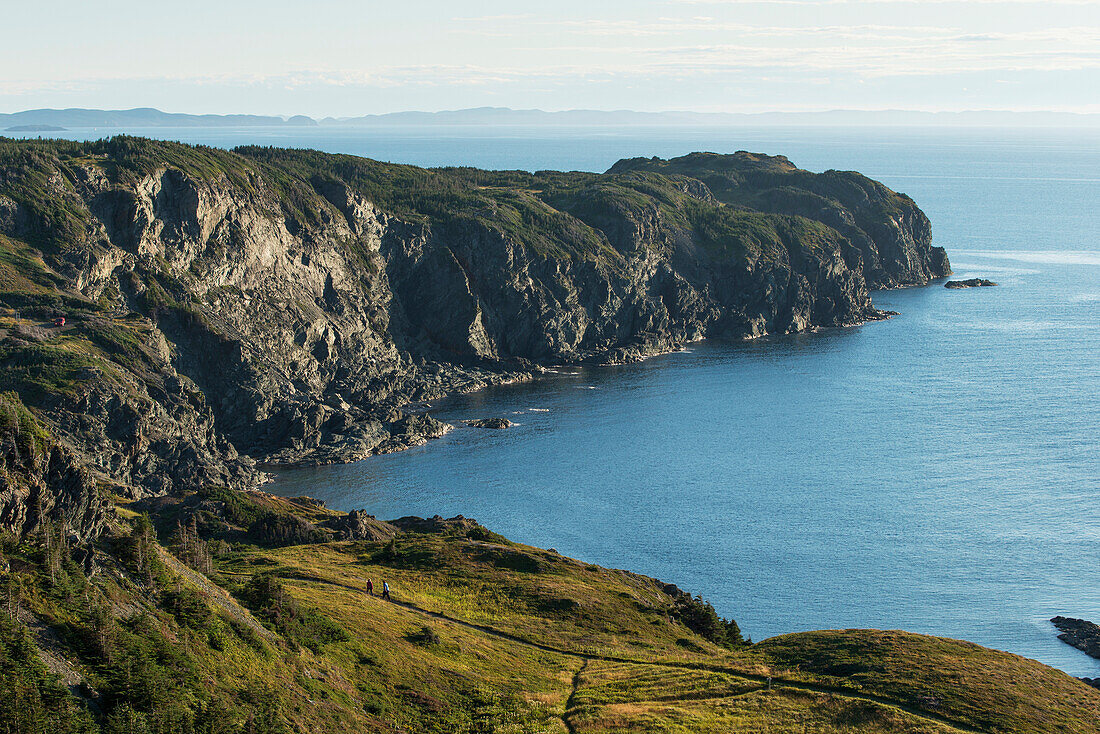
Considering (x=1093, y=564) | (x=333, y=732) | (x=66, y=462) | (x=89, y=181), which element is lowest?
(x=1093, y=564)

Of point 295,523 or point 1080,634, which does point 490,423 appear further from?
point 1080,634

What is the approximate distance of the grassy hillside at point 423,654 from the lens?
40.6 metres

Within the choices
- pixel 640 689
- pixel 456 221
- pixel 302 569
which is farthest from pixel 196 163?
pixel 640 689

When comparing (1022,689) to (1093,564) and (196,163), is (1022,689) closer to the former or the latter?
(1093,564)

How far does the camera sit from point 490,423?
14875 cm

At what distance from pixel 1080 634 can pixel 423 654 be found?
60.7 meters

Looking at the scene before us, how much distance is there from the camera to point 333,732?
45.8 m

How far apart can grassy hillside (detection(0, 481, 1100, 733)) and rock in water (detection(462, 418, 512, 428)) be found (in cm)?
5936

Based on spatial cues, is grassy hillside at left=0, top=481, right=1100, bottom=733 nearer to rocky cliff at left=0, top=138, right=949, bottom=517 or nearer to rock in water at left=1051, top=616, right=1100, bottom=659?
rock in water at left=1051, top=616, right=1100, bottom=659

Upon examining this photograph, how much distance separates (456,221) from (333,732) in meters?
158

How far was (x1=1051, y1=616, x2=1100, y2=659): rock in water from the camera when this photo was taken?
3310 inches

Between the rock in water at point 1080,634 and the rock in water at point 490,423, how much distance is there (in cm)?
8042

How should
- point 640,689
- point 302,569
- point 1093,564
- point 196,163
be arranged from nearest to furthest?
point 640,689, point 302,569, point 1093,564, point 196,163

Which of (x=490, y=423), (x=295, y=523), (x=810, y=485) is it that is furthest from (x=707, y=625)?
(x=490, y=423)
